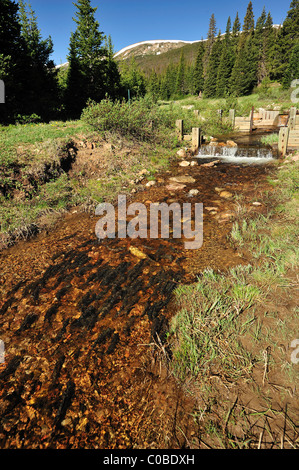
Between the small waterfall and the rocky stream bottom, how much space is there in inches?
248

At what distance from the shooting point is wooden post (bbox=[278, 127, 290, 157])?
10.5 metres

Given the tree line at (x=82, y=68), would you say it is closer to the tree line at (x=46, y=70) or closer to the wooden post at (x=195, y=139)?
the tree line at (x=46, y=70)

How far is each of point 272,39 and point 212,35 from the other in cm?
3143

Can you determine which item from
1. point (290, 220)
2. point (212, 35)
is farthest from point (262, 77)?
point (290, 220)

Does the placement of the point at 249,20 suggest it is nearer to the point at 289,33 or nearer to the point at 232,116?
the point at 289,33

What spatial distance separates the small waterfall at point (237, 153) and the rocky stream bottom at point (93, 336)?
20.6ft

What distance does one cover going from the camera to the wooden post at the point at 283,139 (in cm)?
1046

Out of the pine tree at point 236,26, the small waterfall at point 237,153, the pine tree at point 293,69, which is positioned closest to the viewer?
the small waterfall at point 237,153

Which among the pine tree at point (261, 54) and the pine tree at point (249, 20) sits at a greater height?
the pine tree at point (249, 20)

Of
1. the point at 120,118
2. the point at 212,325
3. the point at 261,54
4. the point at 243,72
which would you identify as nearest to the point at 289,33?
the point at 243,72

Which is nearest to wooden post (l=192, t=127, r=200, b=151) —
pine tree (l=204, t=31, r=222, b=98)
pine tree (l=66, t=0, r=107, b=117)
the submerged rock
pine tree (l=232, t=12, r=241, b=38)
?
the submerged rock

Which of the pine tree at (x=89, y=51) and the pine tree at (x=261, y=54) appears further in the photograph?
the pine tree at (x=261, y=54)

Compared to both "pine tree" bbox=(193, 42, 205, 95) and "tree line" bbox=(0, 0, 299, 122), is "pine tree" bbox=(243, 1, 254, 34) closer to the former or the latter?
"tree line" bbox=(0, 0, 299, 122)

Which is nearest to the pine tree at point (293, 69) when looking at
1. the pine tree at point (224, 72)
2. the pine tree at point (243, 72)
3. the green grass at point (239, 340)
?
the pine tree at point (243, 72)
